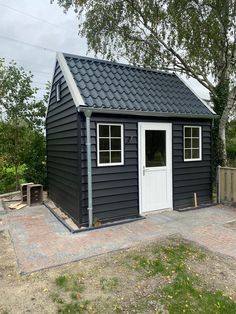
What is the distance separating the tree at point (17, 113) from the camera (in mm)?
9992

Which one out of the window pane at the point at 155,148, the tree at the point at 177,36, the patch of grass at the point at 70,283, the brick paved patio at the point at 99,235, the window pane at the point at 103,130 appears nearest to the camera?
the patch of grass at the point at 70,283

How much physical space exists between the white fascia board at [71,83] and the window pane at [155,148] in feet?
6.21

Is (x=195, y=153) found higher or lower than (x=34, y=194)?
higher

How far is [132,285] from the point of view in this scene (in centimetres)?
355

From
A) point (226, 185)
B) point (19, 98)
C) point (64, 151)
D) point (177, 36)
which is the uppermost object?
point (177, 36)

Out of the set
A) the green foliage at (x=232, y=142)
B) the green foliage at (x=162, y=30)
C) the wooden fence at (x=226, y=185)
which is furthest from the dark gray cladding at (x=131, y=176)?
the green foliage at (x=232, y=142)

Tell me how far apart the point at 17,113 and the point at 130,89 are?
528 centimetres

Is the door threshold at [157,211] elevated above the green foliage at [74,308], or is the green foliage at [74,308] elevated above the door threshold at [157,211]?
the door threshold at [157,211]

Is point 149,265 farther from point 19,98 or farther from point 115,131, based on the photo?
point 19,98

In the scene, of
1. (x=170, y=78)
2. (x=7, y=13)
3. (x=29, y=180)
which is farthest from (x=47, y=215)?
(x=7, y=13)

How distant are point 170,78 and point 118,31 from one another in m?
4.80

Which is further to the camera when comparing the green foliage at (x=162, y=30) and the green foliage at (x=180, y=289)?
the green foliage at (x=162, y=30)

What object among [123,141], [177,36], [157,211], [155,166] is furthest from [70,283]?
[177,36]

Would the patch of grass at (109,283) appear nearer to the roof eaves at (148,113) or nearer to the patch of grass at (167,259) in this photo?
the patch of grass at (167,259)
